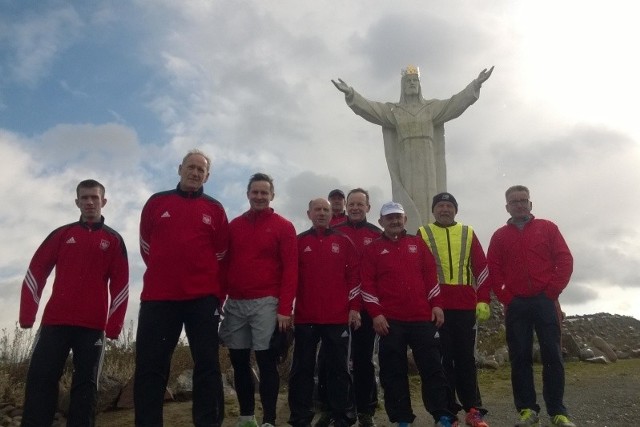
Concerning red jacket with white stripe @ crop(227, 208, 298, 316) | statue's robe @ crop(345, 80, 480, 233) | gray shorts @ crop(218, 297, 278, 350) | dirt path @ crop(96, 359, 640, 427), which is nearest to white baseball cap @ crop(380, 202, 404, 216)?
red jacket with white stripe @ crop(227, 208, 298, 316)

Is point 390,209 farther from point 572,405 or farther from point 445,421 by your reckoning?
point 572,405

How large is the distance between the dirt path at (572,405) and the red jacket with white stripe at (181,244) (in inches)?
73.3

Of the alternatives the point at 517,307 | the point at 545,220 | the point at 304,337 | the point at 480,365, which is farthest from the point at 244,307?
the point at 480,365

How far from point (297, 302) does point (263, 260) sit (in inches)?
21.2

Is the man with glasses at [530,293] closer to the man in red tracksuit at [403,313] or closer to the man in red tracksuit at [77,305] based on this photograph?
the man in red tracksuit at [403,313]

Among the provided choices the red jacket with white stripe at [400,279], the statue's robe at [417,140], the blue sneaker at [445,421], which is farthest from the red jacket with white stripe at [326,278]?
the statue's robe at [417,140]

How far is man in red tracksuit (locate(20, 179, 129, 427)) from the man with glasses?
319 cm

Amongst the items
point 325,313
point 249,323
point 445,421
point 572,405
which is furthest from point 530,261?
point 249,323

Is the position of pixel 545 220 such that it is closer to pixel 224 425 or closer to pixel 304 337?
pixel 304 337

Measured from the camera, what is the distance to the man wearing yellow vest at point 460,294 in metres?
4.95

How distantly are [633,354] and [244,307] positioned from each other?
8.74m

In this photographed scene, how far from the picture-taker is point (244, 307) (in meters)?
4.54

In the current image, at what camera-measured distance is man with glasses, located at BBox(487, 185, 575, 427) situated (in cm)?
486

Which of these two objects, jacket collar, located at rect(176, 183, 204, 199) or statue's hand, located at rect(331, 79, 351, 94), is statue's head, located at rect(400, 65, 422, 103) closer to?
statue's hand, located at rect(331, 79, 351, 94)
